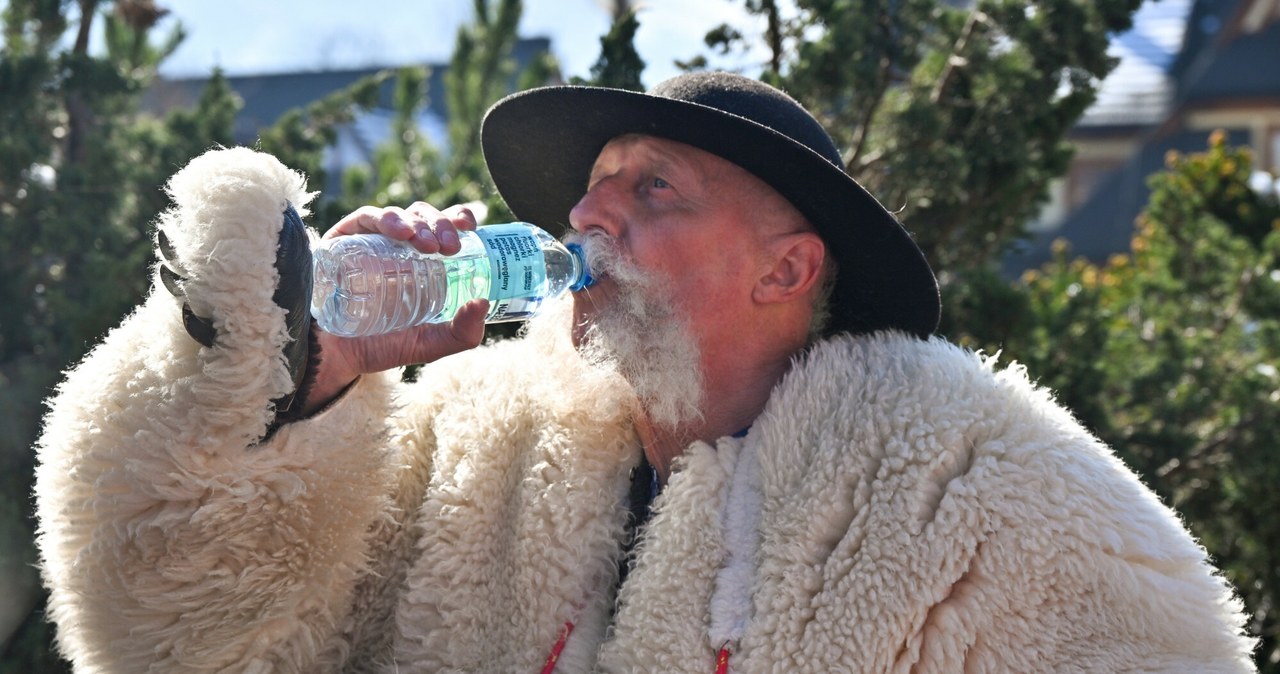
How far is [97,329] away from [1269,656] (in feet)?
11.7

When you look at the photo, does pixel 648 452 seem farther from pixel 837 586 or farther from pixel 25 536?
pixel 25 536

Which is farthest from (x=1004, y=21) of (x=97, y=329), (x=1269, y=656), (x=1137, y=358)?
(x=97, y=329)

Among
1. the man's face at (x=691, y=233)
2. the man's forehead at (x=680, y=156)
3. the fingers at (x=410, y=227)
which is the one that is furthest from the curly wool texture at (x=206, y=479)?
the man's forehead at (x=680, y=156)

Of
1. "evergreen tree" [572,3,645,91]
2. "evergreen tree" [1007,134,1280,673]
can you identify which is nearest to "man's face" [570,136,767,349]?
"evergreen tree" [572,3,645,91]

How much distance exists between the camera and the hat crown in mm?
2242

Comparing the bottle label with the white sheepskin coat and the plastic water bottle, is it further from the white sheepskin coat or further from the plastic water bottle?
the white sheepskin coat

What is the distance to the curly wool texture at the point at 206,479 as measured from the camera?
1.90 m

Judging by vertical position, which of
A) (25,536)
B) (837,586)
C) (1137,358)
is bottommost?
(1137,358)

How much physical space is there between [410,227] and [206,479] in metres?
0.52

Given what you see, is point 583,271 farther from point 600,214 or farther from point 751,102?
point 751,102

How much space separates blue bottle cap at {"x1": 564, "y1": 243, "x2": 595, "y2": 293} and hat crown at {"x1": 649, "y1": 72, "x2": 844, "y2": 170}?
1.04ft

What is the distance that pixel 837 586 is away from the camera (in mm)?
1864

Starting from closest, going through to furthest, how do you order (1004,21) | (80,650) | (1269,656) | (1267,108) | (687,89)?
(80,650)
(687,89)
(1004,21)
(1269,656)
(1267,108)

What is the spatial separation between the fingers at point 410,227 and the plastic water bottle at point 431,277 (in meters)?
0.02
